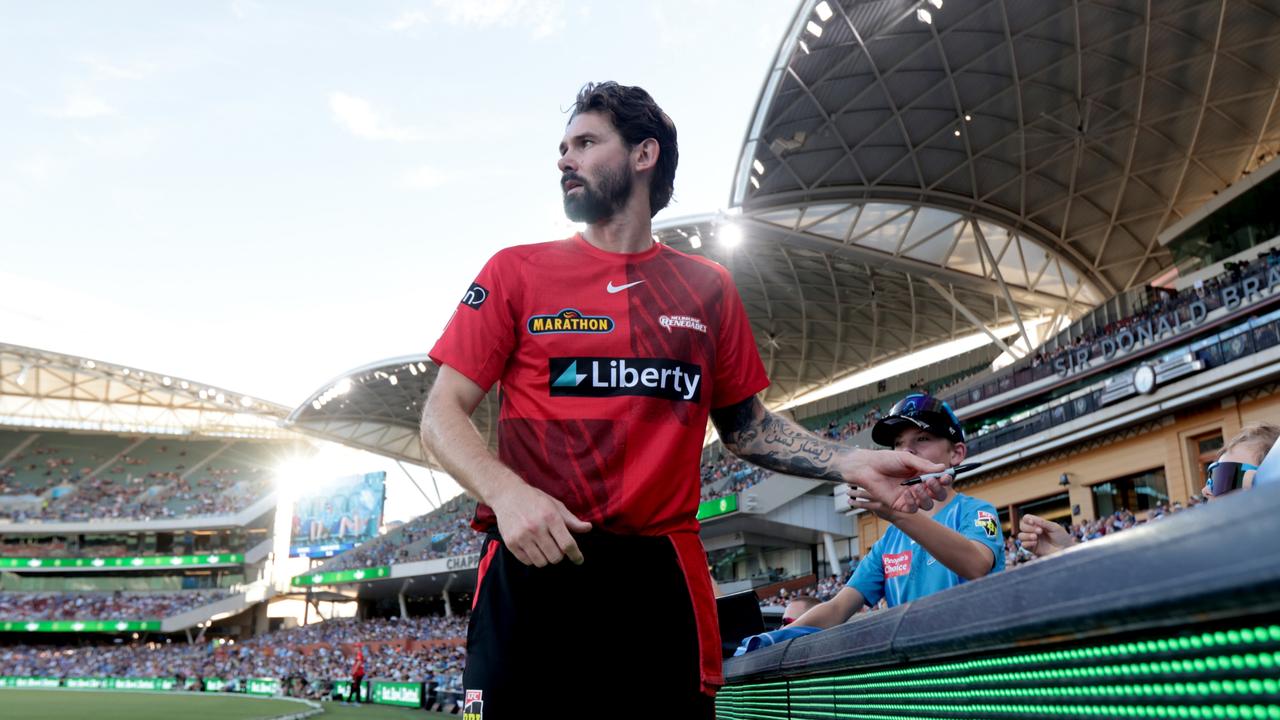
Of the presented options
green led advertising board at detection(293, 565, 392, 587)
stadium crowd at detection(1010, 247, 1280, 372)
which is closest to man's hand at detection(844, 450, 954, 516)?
stadium crowd at detection(1010, 247, 1280, 372)

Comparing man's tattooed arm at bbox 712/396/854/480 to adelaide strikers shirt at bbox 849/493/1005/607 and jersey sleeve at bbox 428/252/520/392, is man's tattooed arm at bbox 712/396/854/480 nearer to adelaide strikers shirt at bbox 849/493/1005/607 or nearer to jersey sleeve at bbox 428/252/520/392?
jersey sleeve at bbox 428/252/520/392

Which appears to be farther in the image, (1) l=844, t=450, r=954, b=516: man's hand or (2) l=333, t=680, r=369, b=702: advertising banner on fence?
(2) l=333, t=680, r=369, b=702: advertising banner on fence

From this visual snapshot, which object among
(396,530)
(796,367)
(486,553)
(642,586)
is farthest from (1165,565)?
(396,530)

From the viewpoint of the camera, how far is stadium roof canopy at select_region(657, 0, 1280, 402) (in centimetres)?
2469

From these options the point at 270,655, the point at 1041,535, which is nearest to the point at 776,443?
the point at 1041,535

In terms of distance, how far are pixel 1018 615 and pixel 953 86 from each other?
27655 mm

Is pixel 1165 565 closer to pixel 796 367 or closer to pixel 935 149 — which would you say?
pixel 935 149

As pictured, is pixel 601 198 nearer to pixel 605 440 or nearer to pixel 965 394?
pixel 605 440

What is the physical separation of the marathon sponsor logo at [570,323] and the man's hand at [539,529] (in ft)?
1.66

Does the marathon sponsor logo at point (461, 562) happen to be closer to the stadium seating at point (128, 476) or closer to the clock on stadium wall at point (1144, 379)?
the stadium seating at point (128, 476)

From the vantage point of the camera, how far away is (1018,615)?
1438mm

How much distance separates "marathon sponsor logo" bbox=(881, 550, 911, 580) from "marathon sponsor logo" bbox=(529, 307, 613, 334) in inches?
109

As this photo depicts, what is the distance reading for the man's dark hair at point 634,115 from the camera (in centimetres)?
258

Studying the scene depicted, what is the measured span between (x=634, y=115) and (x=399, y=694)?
29.4 meters
